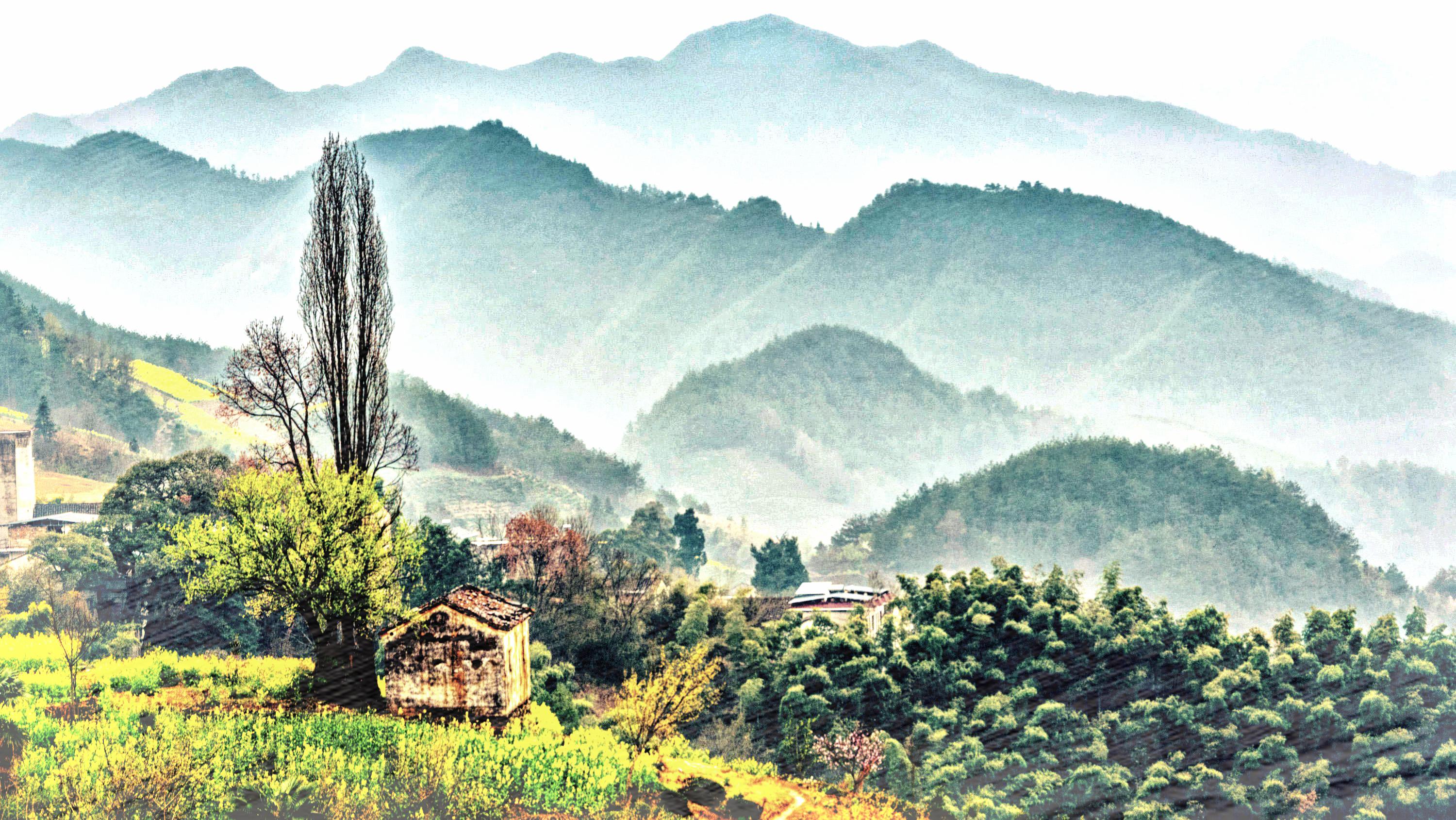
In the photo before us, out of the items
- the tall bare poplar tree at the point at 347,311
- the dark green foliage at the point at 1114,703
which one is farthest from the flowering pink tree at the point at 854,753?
the tall bare poplar tree at the point at 347,311

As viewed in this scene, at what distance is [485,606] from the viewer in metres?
24.8

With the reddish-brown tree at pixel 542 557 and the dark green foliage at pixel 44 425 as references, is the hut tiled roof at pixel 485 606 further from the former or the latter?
the dark green foliage at pixel 44 425

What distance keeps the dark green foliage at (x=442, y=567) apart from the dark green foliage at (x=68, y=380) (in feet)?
288

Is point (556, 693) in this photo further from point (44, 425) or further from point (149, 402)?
point (149, 402)

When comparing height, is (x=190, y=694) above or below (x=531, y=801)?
above

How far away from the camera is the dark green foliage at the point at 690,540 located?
3194 inches

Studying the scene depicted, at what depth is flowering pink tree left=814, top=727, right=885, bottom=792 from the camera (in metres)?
28.9

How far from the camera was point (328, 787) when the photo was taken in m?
21.1

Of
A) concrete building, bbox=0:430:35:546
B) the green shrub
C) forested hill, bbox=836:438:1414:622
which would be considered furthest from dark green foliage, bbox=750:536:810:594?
the green shrub

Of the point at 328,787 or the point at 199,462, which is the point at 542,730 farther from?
the point at 199,462

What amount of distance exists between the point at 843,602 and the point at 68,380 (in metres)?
107

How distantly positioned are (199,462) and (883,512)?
95.3m

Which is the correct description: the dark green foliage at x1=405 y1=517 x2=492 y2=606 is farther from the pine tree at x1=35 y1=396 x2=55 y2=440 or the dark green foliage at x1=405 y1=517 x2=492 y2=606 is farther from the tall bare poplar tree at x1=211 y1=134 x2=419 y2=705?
the pine tree at x1=35 y1=396 x2=55 y2=440

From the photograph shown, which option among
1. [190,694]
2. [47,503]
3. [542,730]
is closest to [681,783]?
[542,730]
